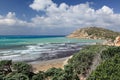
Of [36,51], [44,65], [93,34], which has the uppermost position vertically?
[93,34]

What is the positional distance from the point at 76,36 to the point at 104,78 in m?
180

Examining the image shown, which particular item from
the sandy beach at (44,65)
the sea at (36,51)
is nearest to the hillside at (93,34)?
the sea at (36,51)

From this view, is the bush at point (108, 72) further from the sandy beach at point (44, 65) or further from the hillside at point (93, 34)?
the hillside at point (93, 34)

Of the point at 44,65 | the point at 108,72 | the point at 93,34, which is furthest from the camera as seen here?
the point at 93,34

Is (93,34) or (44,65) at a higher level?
(93,34)

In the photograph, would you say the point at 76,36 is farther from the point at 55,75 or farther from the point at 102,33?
the point at 55,75

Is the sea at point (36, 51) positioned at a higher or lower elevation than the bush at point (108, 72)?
lower

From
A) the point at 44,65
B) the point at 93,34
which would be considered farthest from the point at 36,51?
the point at 93,34

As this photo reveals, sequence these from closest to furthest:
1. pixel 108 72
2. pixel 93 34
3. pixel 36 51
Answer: pixel 108 72
pixel 36 51
pixel 93 34

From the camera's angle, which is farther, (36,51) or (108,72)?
Answer: (36,51)

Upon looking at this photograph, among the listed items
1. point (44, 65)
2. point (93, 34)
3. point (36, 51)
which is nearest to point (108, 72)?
point (44, 65)

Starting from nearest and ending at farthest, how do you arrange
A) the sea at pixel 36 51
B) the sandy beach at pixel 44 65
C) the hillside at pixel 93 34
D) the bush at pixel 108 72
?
the bush at pixel 108 72
the sandy beach at pixel 44 65
the sea at pixel 36 51
the hillside at pixel 93 34

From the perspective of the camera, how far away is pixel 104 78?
12539mm

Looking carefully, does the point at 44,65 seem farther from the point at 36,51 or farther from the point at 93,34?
the point at 93,34
